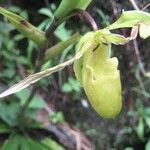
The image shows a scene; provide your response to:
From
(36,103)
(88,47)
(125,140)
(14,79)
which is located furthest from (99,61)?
(125,140)

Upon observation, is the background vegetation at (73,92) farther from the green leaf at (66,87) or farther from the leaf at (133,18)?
the leaf at (133,18)

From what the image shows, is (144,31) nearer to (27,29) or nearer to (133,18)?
(133,18)

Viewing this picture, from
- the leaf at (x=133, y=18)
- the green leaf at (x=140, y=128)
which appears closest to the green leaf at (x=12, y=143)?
the green leaf at (x=140, y=128)

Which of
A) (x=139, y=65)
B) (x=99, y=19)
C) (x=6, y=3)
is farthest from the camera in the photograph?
(x=139, y=65)

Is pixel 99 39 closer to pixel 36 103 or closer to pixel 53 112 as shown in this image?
pixel 36 103

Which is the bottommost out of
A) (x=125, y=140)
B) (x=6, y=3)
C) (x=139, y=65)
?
(x=125, y=140)

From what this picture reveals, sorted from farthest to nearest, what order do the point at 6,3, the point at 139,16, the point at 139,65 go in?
the point at 139,65 → the point at 6,3 → the point at 139,16

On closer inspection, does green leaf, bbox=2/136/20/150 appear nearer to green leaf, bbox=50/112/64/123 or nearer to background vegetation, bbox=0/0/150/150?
background vegetation, bbox=0/0/150/150

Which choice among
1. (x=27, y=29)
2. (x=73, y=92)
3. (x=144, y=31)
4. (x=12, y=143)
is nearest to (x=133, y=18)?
(x=144, y=31)

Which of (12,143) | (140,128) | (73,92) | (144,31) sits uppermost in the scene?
(144,31)
